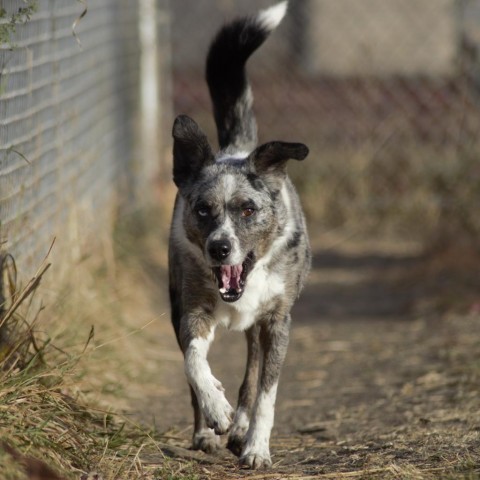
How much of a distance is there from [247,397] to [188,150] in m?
1.09

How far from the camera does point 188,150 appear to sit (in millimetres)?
4473

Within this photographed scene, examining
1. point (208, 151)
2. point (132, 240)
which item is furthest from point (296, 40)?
point (208, 151)

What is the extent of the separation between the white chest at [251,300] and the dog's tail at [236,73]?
3.11 feet

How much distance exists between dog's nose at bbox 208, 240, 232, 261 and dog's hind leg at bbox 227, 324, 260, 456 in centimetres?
61

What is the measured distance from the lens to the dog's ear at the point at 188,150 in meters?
4.39

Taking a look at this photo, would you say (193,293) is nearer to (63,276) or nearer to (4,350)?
(4,350)

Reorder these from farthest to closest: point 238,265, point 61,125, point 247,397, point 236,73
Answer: point 61,125
point 236,73
point 247,397
point 238,265

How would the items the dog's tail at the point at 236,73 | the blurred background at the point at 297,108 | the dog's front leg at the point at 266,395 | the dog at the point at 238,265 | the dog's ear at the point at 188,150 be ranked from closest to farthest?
the dog's front leg at the point at 266,395
the dog at the point at 238,265
the dog's ear at the point at 188,150
the dog's tail at the point at 236,73
the blurred background at the point at 297,108

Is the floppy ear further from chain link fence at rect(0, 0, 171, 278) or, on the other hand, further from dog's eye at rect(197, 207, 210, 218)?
chain link fence at rect(0, 0, 171, 278)

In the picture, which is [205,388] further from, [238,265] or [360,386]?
[360,386]

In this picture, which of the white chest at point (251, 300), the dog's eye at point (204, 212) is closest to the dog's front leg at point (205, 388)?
the white chest at point (251, 300)

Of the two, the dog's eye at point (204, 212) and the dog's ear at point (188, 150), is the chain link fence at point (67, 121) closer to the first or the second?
the dog's ear at point (188, 150)

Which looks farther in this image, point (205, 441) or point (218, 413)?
point (205, 441)

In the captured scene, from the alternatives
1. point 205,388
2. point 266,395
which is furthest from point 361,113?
point 205,388
